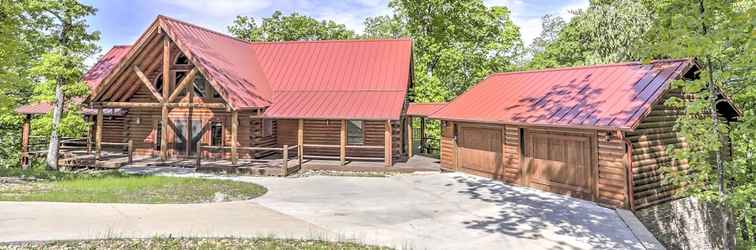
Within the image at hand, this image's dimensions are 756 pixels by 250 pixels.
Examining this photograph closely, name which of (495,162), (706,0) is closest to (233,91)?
(495,162)

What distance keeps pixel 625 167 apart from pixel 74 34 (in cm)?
2054

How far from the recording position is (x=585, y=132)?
11.5 metres

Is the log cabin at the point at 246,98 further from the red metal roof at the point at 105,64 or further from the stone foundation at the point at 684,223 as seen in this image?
the stone foundation at the point at 684,223

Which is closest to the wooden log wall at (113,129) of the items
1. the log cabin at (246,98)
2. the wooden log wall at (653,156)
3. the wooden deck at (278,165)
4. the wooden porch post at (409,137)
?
the log cabin at (246,98)

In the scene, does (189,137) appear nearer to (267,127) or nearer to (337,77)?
(267,127)

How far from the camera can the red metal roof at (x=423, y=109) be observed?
1852 centimetres

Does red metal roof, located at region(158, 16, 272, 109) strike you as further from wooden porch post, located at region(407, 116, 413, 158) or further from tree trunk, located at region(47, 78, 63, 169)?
wooden porch post, located at region(407, 116, 413, 158)

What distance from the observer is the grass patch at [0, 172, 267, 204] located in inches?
418

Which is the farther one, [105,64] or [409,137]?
[105,64]

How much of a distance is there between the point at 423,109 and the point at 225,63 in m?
9.70

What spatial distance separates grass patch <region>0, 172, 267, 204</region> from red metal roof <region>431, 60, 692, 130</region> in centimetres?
860

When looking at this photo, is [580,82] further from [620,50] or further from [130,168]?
[130,168]

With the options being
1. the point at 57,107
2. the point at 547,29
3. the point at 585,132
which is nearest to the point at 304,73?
the point at 57,107

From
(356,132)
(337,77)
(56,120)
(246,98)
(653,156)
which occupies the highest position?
(337,77)
